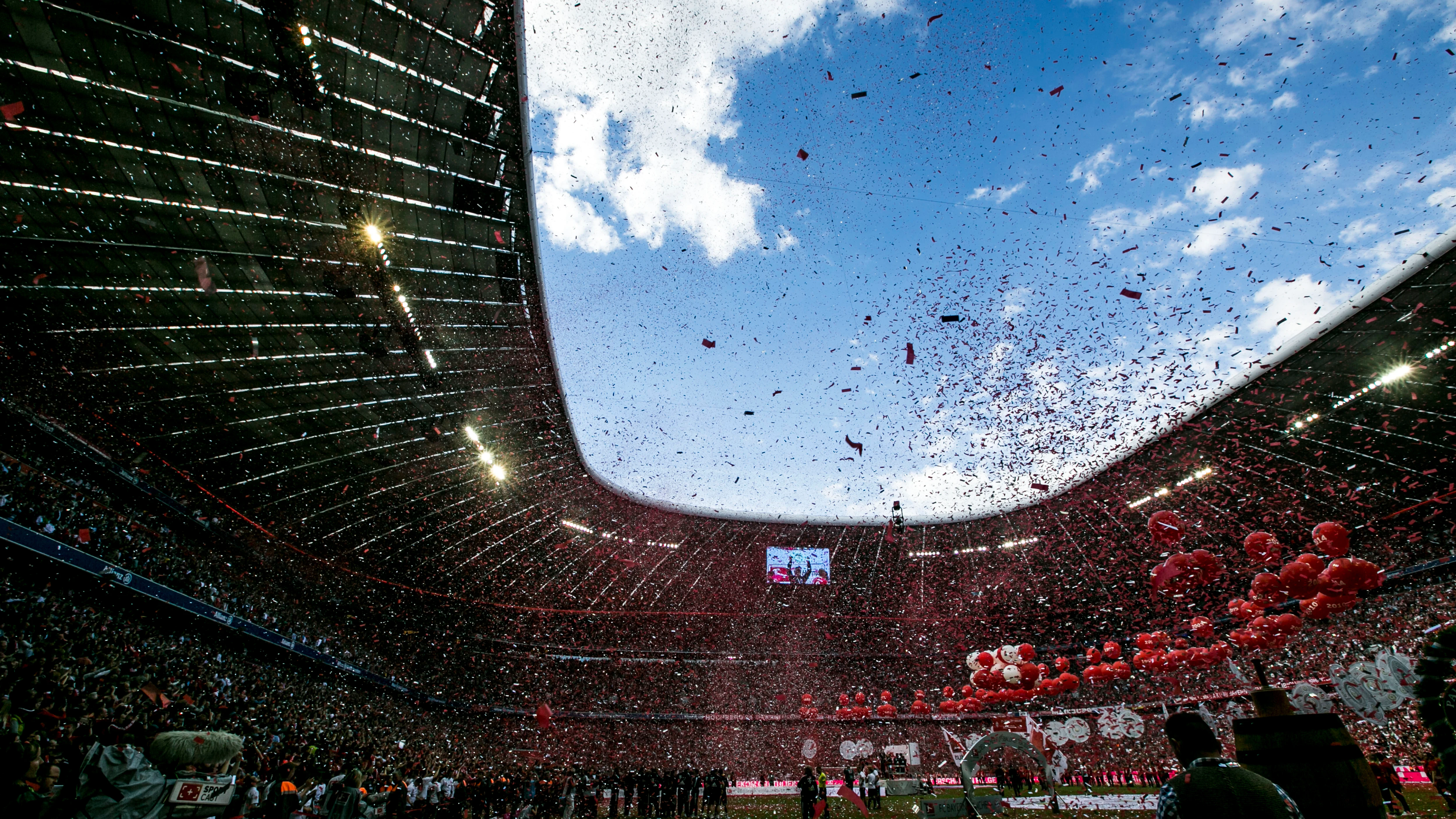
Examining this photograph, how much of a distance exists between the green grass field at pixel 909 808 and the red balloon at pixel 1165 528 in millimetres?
4684

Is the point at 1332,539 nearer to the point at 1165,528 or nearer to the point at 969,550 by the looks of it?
the point at 1165,528

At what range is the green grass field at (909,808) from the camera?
11.2 m

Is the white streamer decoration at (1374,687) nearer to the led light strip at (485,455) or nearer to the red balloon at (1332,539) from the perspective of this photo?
the red balloon at (1332,539)

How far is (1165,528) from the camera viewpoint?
1079 cm

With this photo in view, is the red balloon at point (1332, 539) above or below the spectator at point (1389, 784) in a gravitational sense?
above

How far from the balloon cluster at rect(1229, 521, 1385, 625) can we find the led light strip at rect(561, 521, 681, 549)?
20886mm

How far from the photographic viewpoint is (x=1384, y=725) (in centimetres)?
1872

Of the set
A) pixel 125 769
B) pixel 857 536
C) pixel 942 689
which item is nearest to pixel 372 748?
pixel 125 769

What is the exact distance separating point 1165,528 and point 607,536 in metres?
20.7

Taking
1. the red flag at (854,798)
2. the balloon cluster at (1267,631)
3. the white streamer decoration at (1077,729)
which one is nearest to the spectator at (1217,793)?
the balloon cluster at (1267,631)

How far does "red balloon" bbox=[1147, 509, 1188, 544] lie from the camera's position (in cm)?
1056

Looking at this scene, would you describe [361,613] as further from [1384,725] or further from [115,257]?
[1384,725]

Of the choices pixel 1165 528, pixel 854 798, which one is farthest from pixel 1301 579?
pixel 854 798

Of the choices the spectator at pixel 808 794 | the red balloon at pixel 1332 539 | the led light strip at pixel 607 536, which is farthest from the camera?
the led light strip at pixel 607 536
